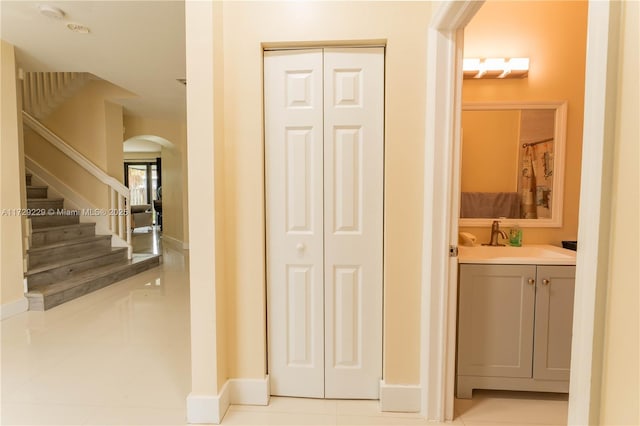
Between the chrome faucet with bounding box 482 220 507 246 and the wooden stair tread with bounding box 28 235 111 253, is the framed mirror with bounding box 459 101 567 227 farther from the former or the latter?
the wooden stair tread with bounding box 28 235 111 253

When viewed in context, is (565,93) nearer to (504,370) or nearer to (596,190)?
(504,370)

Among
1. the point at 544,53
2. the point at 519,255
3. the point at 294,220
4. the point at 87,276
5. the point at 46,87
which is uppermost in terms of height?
the point at 46,87

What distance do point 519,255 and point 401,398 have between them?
4.00 ft

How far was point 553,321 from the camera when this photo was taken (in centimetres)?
195

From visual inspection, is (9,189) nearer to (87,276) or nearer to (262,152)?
(87,276)

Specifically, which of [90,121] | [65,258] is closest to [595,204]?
[65,258]

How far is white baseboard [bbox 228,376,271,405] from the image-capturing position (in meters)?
1.89

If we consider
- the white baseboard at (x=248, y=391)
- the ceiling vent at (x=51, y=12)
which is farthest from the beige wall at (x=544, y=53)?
the ceiling vent at (x=51, y=12)

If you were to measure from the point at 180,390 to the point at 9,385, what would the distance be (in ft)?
3.74

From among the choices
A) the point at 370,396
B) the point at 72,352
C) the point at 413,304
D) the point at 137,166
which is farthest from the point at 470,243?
the point at 137,166

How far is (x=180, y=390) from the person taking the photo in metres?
2.04

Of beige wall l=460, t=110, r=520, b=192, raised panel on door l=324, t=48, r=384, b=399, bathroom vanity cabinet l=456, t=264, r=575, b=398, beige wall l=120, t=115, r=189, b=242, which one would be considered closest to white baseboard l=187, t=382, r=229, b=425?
raised panel on door l=324, t=48, r=384, b=399

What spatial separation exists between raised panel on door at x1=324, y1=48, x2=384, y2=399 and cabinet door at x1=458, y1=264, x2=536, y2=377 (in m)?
0.57

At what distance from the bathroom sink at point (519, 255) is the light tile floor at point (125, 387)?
2.97 ft
